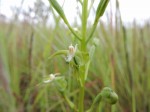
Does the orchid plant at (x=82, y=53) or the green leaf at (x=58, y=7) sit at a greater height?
the green leaf at (x=58, y=7)

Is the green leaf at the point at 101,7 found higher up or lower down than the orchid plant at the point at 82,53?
higher up

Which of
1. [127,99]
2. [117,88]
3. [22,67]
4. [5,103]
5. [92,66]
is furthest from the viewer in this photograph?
[22,67]

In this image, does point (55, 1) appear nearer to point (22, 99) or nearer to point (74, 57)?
point (74, 57)

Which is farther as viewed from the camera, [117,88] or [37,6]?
[117,88]

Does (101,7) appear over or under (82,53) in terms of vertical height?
over

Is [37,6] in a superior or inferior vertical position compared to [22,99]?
superior

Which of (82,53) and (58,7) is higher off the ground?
(58,7)

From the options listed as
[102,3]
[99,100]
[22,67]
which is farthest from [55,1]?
[22,67]

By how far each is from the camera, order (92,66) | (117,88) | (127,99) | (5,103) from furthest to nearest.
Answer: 1. (92,66)
2. (117,88)
3. (127,99)
4. (5,103)

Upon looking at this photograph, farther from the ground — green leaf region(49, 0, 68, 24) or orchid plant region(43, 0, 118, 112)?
green leaf region(49, 0, 68, 24)

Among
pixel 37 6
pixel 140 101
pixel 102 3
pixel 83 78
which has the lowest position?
pixel 140 101

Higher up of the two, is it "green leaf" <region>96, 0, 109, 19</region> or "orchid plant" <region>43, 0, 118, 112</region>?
"green leaf" <region>96, 0, 109, 19</region>
